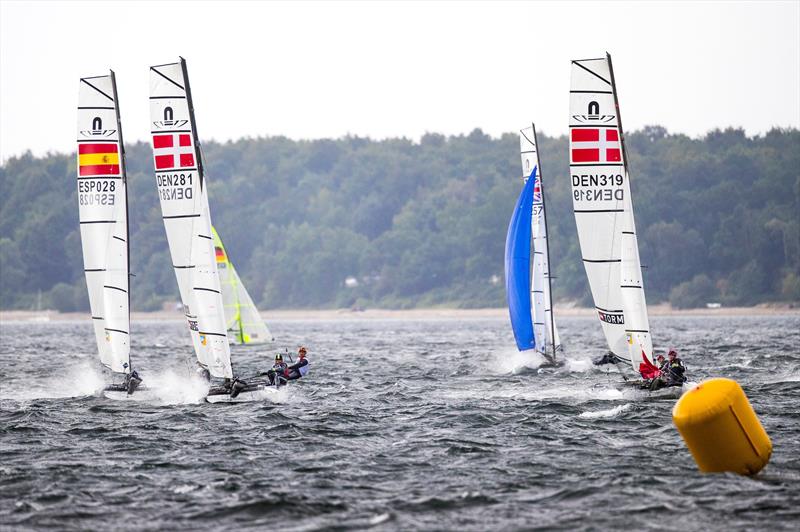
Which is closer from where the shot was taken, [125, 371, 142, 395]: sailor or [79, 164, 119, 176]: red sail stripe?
[125, 371, 142, 395]: sailor

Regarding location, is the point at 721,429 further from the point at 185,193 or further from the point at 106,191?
the point at 106,191

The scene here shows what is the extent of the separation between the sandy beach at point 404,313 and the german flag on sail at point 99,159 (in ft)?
306

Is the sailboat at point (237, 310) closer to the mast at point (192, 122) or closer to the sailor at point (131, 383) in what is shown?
the sailor at point (131, 383)

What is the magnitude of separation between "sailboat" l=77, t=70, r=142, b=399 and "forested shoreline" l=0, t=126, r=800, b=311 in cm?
9566

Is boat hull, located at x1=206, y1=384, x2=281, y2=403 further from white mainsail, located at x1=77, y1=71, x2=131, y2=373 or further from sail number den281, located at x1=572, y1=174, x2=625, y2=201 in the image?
sail number den281, located at x1=572, y1=174, x2=625, y2=201

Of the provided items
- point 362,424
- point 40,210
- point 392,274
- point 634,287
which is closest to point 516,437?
point 362,424

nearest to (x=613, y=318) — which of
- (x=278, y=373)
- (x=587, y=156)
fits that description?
(x=587, y=156)

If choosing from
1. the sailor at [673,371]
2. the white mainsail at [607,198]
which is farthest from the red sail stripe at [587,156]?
the sailor at [673,371]

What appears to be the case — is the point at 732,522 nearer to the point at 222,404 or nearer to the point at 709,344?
the point at 222,404

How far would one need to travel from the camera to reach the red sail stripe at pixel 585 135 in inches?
1172

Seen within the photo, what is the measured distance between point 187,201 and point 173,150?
4.16ft

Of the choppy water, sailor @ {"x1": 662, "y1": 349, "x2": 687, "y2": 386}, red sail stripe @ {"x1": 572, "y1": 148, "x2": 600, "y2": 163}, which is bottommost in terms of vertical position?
the choppy water

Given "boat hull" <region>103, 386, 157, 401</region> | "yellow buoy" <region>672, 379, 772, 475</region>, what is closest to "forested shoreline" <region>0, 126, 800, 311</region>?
"boat hull" <region>103, 386, 157, 401</region>

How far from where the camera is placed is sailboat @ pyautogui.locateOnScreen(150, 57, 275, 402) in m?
29.3
